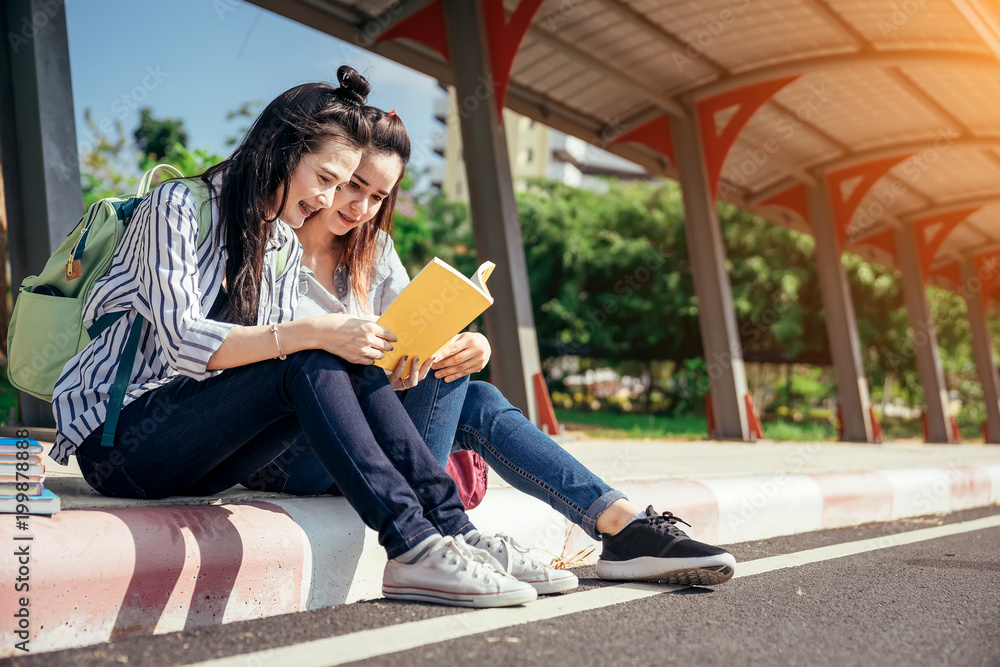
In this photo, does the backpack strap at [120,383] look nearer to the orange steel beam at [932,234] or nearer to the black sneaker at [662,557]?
the black sneaker at [662,557]

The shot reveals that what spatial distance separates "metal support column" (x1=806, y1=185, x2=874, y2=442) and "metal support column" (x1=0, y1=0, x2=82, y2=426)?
38.7 feet

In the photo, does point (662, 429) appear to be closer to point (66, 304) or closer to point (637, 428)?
point (637, 428)

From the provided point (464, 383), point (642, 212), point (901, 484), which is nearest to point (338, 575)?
point (464, 383)

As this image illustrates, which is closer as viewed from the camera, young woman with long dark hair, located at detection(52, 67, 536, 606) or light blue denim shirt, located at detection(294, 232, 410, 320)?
young woman with long dark hair, located at detection(52, 67, 536, 606)

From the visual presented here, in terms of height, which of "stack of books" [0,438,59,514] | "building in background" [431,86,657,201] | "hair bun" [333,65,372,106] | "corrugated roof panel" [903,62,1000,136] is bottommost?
"stack of books" [0,438,59,514]

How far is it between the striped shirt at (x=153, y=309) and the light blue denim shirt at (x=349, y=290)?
476 millimetres

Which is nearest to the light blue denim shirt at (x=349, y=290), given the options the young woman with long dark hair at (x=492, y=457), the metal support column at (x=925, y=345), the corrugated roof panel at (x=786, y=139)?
the young woman with long dark hair at (x=492, y=457)

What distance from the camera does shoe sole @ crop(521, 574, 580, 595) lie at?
2160 mm

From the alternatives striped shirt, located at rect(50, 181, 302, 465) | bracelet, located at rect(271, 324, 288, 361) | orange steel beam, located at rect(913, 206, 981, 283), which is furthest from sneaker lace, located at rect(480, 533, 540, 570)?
orange steel beam, located at rect(913, 206, 981, 283)

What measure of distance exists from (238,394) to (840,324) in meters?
13.5

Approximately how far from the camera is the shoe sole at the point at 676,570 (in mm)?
2285

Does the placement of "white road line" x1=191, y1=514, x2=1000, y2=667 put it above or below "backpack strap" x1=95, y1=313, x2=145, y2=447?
below

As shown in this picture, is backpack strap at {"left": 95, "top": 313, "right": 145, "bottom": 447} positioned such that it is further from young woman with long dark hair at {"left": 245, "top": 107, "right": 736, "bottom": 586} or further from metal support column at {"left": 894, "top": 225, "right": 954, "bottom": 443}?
metal support column at {"left": 894, "top": 225, "right": 954, "bottom": 443}

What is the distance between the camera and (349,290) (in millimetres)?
2766
